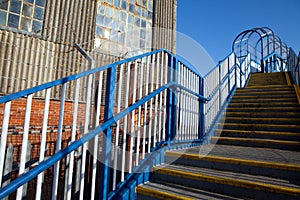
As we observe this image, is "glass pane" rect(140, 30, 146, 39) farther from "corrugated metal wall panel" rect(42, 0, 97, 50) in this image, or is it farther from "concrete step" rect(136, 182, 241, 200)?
"concrete step" rect(136, 182, 241, 200)

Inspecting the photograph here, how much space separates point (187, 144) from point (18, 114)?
4.26 metres

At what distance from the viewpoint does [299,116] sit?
16.3 feet

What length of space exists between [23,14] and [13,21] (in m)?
0.45

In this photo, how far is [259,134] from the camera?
14.9ft

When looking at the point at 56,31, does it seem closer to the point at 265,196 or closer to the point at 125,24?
the point at 125,24

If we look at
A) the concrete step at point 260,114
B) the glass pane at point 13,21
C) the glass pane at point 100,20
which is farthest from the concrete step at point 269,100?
the glass pane at point 13,21

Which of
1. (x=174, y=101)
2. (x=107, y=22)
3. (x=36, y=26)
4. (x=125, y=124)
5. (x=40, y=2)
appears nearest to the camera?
(x=125, y=124)

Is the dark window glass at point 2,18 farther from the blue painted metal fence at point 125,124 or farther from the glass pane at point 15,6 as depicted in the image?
the blue painted metal fence at point 125,124

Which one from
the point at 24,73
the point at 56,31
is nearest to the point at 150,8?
the point at 56,31

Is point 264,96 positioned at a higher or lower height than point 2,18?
lower

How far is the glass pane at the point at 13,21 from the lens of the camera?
6.71 metres

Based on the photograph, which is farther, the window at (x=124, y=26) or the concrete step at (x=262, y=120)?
the window at (x=124, y=26)

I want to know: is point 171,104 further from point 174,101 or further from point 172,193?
point 172,193

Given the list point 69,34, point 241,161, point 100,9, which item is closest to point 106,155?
point 241,161
